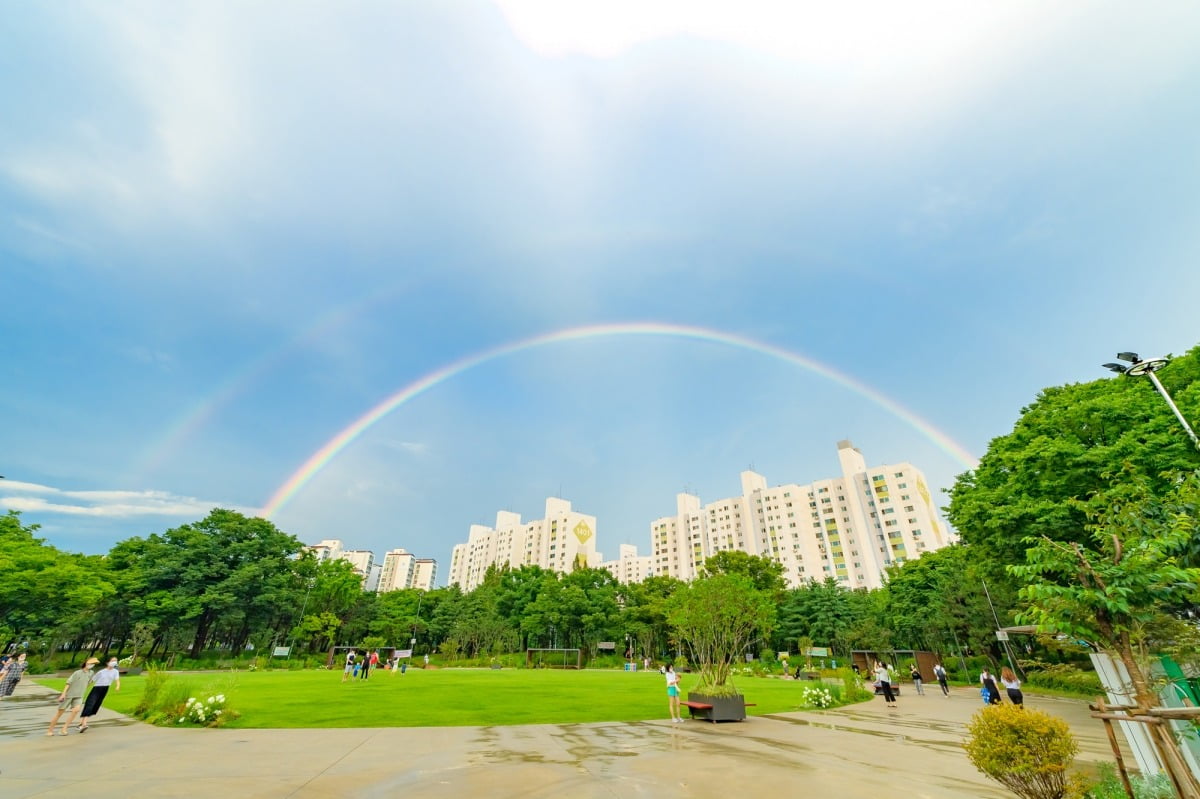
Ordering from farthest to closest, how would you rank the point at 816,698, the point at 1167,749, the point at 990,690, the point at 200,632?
1. the point at 200,632
2. the point at 816,698
3. the point at 990,690
4. the point at 1167,749

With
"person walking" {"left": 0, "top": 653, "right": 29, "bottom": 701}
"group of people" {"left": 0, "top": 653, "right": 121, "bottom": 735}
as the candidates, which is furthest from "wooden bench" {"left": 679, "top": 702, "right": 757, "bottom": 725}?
"person walking" {"left": 0, "top": 653, "right": 29, "bottom": 701}

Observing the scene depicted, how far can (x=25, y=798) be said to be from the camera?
5.79 metres

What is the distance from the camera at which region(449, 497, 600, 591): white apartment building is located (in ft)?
385

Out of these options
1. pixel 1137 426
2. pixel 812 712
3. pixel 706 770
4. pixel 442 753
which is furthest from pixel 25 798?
pixel 1137 426

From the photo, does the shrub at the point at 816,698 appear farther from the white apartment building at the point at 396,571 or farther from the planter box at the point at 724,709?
the white apartment building at the point at 396,571

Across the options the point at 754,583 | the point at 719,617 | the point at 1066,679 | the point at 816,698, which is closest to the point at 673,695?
the point at 719,617

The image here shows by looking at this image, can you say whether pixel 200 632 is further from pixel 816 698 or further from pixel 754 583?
pixel 816 698

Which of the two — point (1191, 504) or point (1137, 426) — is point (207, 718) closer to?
point (1191, 504)

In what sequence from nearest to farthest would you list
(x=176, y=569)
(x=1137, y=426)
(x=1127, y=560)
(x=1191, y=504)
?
(x=1127, y=560)
(x=1191, y=504)
(x=1137, y=426)
(x=176, y=569)

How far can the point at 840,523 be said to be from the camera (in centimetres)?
9388

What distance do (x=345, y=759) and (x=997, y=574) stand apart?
26.8 m

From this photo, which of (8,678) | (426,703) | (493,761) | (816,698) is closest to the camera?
(493,761)

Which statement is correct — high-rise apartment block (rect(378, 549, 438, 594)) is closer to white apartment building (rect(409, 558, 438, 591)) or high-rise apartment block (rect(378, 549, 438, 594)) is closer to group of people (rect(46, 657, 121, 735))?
white apartment building (rect(409, 558, 438, 591))

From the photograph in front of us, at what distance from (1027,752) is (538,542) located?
12218 cm
